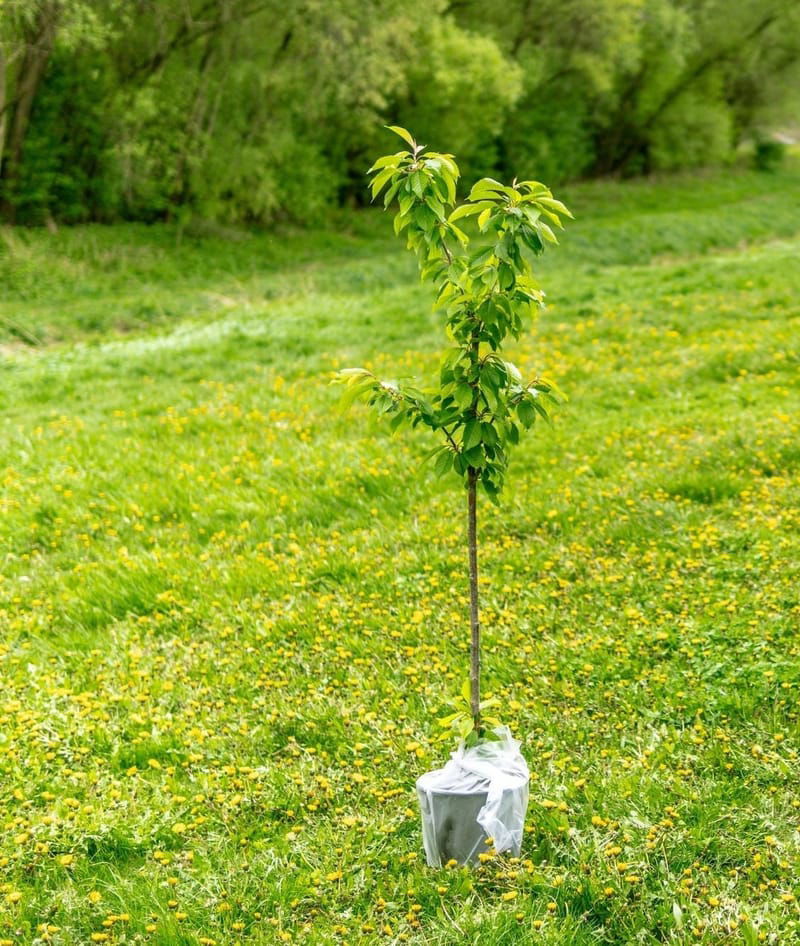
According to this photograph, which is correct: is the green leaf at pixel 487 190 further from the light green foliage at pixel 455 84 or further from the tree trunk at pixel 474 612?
the light green foliage at pixel 455 84

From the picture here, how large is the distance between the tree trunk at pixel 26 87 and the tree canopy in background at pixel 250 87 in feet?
0.17

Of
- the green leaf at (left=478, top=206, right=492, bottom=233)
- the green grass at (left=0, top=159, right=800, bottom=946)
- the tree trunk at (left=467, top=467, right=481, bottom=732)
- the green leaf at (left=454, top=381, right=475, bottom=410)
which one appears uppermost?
the green leaf at (left=478, top=206, right=492, bottom=233)

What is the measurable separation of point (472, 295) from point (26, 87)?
21608mm

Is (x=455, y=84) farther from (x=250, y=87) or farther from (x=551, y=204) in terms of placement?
(x=551, y=204)

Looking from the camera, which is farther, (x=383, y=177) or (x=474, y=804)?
(x=474, y=804)

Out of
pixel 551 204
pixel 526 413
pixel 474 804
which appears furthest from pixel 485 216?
pixel 474 804

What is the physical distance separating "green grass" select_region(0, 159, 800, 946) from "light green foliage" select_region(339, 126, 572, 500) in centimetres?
179

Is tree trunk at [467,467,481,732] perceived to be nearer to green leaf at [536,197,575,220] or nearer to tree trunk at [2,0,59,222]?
green leaf at [536,197,575,220]

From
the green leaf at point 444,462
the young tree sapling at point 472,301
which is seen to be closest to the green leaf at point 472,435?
the young tree sapling at point 472,301

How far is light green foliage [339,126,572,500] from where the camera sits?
146 inches

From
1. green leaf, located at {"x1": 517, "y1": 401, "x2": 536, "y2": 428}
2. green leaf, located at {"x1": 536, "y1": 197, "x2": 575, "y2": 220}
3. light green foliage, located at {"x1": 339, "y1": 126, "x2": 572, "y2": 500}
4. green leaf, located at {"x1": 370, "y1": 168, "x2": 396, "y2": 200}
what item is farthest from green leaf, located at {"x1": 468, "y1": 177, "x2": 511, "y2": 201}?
green leaf, located at {"x1": 517, "y1": 401, "x2": 536, "y2": 428}

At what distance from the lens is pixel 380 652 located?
600 cm

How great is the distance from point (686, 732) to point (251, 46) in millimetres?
24870

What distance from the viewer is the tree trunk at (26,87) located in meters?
18.7
